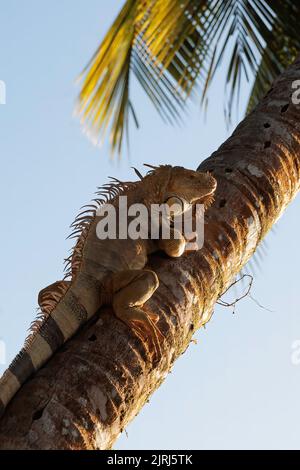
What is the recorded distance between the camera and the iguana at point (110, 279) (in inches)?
131

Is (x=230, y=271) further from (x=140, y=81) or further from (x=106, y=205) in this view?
(x=140, y=81)

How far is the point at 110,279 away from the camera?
3.71m

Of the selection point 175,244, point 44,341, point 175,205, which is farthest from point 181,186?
point 44,341

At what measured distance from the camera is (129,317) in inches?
135

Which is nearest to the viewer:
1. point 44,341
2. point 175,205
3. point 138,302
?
point 44,341

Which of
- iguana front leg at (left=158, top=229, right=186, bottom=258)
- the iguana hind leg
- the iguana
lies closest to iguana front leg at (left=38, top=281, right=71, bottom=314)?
the iguana

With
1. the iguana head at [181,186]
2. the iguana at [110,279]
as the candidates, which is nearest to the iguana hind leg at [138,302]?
the iguana at [110,279]

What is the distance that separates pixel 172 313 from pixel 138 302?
0.16m

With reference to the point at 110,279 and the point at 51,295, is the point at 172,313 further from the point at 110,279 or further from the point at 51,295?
the point at 51,295

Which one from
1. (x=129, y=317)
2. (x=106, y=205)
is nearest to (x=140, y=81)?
(x=106, y=205)

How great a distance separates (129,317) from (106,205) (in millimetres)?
706

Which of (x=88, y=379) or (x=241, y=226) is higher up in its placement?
(x=241, y=226)

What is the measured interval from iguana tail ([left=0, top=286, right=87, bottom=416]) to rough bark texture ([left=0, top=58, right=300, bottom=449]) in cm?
4

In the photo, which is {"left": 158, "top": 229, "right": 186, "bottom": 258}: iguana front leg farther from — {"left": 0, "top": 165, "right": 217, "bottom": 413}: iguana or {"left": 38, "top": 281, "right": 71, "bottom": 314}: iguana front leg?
{"left": 38, "top": 281, "right": 71, "bottom": 314}: iguana front leg
